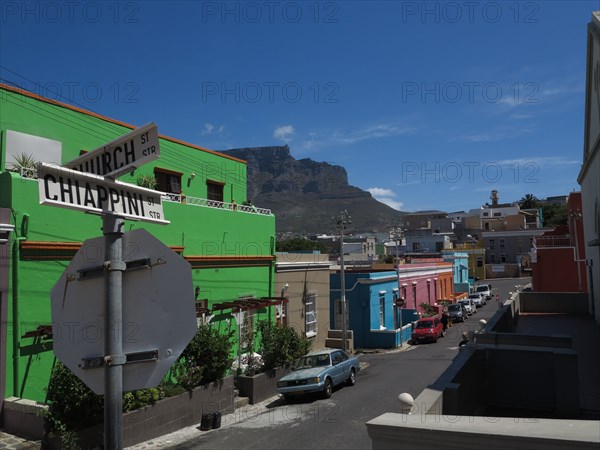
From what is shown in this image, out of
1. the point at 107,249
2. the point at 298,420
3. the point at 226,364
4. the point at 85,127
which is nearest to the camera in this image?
the point at 107,249

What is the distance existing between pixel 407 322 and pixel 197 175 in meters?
21.6

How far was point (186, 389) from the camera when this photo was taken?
1412 centimetres

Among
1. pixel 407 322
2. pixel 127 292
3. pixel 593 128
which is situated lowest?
pixel 407 322

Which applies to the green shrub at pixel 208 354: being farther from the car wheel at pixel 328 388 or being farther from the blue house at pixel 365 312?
the blue house at pixel 365 312

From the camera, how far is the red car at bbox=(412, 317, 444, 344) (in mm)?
31962

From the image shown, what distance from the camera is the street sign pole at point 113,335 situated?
2807 mm

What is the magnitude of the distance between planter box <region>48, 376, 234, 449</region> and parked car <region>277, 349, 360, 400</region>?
2.02 meters

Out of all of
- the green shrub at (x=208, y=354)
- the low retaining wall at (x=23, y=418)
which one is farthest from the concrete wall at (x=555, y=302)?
the low retaining wall at (x=23, y=418)

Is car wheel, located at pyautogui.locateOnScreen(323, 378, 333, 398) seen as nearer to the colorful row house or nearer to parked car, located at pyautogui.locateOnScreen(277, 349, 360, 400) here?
parked car, located at pyautogui.locateOnScreen(277, 349, 360, 400)

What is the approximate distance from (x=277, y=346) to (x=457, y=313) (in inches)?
1044

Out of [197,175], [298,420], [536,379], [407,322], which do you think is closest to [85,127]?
[197,175]

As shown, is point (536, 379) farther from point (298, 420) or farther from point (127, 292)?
point (127, 292)

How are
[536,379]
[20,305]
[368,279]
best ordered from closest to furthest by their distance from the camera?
[536,379] < [20,305] < [368,279]

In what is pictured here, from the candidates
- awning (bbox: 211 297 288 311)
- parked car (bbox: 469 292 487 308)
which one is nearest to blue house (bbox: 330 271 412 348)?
awning (bbox: 211 297 288 311)
